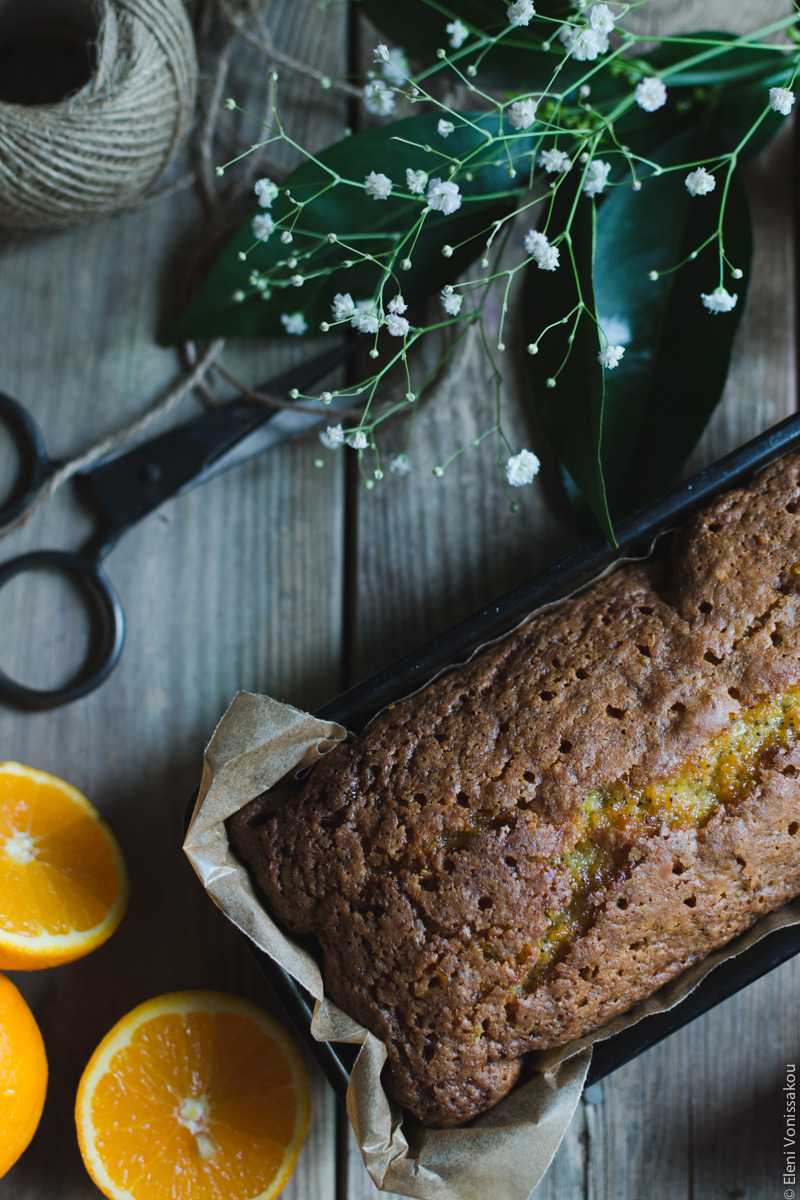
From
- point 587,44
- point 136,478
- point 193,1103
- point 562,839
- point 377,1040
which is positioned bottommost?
point 193,1103

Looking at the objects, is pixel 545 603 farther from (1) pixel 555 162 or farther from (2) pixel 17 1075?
(2) pixel 17 1075

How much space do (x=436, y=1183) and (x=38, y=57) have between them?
1.32 meters

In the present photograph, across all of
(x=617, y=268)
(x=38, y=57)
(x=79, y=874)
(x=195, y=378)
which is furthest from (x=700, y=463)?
(x=38, y=57)

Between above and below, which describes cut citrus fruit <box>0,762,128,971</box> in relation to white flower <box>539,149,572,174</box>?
below

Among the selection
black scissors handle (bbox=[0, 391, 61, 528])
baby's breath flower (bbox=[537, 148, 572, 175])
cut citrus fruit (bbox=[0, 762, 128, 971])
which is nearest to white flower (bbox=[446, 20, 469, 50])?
baby's breath flower (bbox=[537, 148, 572, 175])

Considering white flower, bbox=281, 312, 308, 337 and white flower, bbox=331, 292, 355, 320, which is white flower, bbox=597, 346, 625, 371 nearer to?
white flower, bbox=331, 292, 355, 320

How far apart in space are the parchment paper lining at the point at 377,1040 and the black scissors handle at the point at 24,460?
44 cm

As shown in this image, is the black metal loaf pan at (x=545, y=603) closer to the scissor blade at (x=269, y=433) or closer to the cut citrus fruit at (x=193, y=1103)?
the cut citrus fruit at (x=193, y=1103)

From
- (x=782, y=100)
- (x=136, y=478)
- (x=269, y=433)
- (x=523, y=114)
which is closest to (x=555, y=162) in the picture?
(x=523, y=114)

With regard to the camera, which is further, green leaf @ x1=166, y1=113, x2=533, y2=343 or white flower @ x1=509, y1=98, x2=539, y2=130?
green leaf @ x1=166, y1=113, x2=533, y2=343

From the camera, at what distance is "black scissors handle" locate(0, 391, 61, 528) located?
1105 millimetres

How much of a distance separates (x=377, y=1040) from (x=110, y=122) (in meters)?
0.96

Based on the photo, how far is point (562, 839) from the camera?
0.81 m

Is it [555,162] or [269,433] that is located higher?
[555,162]
